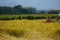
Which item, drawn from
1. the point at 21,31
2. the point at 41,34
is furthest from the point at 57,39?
the point at 21,31

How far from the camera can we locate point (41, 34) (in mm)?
13266

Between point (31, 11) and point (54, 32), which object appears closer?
point (54, 32)

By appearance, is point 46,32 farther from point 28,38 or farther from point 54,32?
point 28,38

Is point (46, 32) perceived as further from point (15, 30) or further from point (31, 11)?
point (31, 11)

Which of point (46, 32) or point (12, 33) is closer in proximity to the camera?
point (12, 33)

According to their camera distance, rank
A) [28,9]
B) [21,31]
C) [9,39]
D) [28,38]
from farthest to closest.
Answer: [28,9], [21,31], [28,38], [9,39]

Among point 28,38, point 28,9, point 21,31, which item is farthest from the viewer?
point 28,9

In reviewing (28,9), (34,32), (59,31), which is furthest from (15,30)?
(28,9)

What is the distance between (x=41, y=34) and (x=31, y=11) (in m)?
50.6

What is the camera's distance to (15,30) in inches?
520

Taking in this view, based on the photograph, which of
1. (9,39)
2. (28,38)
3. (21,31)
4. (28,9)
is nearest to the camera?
(9,39)

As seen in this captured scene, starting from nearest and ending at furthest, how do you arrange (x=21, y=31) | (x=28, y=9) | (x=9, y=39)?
(x=9, y=39) < (x=21, y=31) < (x=28, y=9)

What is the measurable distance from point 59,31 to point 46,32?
1.01 m

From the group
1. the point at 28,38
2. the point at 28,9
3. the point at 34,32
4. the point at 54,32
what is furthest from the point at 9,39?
the point at 28,9
